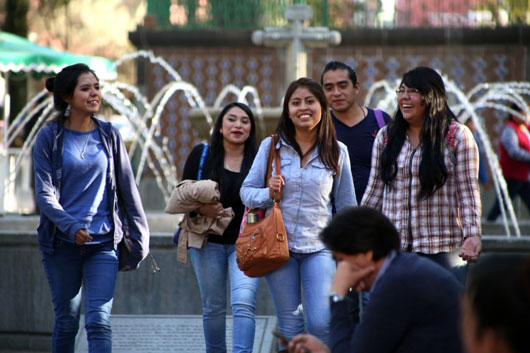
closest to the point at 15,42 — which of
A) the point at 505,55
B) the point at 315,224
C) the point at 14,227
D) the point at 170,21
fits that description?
the point at 170,21

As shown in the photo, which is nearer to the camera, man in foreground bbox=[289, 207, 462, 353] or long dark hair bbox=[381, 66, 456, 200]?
man in foreground bbox=[289, 207, 462, 353]

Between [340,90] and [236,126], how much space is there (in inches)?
27.8

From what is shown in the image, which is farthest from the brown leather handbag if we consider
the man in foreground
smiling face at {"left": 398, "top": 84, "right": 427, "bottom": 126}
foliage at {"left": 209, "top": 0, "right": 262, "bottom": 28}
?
foliage at {"left": 209, "top": 0, "right": 262, "bottom": 28}

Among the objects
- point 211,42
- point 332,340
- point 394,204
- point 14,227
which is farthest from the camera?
point 211,42

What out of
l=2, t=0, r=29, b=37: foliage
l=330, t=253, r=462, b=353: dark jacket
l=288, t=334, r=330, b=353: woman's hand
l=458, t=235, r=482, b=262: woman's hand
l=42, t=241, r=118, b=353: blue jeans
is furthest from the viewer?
l=2, t=0, r=29, b=37: foliage

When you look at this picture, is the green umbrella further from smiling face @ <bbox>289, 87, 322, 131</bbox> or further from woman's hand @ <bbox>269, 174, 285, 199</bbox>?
woman's hand @ <bbox>269, 174, 285, 199</bbox>

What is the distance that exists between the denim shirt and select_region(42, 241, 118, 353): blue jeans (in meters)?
0.93

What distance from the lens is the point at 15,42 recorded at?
1505cm

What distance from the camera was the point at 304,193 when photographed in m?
4.70

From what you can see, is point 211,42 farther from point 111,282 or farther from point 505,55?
point 111,282

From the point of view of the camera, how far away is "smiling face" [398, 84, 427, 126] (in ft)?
15.1

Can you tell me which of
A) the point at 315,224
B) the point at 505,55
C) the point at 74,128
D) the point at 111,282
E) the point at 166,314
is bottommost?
the point at 166,314

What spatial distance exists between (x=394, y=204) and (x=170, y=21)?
42.1ft

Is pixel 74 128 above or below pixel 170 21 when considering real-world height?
below
